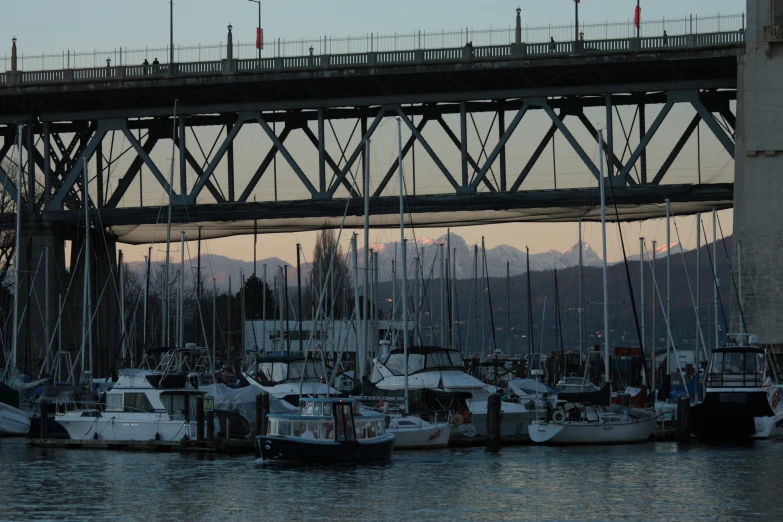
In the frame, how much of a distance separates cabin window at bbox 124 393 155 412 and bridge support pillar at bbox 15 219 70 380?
14.3 meters

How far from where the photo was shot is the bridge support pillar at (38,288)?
68250mm

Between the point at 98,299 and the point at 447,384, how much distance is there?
68.9 feet

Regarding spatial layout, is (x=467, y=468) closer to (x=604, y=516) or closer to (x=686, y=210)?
(x=604, y=516)

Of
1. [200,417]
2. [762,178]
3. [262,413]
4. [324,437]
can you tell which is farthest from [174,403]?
[762,178]

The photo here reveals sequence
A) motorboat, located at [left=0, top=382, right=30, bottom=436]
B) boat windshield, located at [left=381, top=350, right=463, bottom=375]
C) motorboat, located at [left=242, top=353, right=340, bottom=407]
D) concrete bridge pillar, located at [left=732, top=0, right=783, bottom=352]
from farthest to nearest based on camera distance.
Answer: concrete bridge pillar, located at [left=732, top=0, right=783, bottom=352], boat windshield, located at [left=381, top=350, right=463, bottom=375], motorboat, located at [left=0, top=382, right=30, bottom=436], motorboat, located at [left=242, top=353, right=340, bottom=407]

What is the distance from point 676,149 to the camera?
63.0m

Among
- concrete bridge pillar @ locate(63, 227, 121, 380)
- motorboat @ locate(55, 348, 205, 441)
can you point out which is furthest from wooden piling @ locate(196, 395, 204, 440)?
concrete bridge pillar @ locate(63, 227, 121, 380)

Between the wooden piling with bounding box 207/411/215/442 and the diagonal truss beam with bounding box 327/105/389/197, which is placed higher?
the diagonal truss beam with bounding box 327/105/389/197

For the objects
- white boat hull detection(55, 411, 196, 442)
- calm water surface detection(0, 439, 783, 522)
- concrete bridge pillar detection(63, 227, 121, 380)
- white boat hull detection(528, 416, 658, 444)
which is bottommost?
calm water surface detection(0, 439, 783, 522)

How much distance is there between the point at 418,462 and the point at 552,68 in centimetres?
2029

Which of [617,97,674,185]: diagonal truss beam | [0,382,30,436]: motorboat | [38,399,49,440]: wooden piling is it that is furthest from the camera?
[617,97,674,185]: diagonal truss beam

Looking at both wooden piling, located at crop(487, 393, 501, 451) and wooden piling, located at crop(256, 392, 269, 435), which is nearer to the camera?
wooden piling, located at crop(256, 392, 269, 435)

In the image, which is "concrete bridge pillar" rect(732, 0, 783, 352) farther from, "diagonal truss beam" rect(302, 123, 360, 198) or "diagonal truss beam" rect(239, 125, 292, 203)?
"diagonal truss beam" rect(239, 125, 292, 203)

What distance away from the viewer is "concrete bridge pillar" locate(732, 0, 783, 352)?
197 feet
